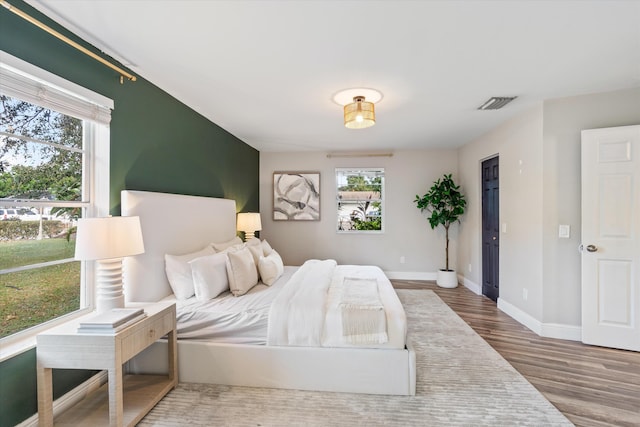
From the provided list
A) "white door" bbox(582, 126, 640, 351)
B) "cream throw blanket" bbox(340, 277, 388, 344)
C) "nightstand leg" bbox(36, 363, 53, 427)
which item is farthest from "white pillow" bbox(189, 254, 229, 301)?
"white door" bbox(582, 126, 640, 351)

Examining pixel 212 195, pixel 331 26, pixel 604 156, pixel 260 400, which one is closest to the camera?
pixel 331 26

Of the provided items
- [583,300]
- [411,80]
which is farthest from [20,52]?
[583,300]

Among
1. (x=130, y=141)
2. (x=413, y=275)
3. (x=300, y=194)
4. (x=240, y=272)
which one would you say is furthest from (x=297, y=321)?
(x=413, y=275)

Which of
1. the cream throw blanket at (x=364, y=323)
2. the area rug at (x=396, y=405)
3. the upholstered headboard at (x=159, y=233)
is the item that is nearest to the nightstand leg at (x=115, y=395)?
the area rug at (x=396, y=405)

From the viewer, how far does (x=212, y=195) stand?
3566 mm

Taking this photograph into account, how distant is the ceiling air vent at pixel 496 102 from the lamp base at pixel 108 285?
12.1 ft

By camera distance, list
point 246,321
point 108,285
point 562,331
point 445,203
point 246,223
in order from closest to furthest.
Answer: point 108,285
point 246,321
point 562,331
point 246,223
point 445,203

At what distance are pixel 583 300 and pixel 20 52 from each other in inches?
189

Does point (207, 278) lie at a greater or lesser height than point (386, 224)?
lesser

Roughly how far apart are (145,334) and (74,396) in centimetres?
67

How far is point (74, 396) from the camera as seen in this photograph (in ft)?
5.90

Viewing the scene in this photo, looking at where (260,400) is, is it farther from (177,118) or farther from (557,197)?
(557,197)

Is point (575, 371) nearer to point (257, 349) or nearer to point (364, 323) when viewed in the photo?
point (364, 323)

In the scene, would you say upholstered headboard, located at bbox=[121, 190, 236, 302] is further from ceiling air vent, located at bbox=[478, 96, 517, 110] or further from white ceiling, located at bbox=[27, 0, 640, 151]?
ceiling air vent, located at bbox=[478, 96, 517, 110]
